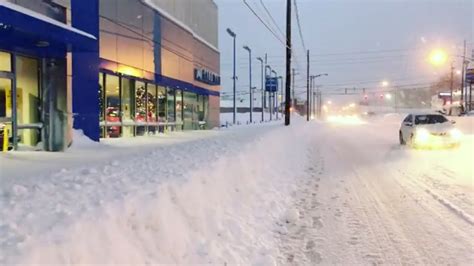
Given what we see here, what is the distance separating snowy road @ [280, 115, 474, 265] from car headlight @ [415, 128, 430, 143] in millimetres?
6342

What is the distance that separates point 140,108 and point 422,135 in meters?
13.3

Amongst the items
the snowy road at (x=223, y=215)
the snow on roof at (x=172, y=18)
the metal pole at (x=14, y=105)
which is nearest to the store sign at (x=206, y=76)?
the snow on roof at (x=172, y=18)

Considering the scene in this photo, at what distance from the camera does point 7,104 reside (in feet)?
45.9

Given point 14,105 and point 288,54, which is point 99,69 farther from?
point 288,54

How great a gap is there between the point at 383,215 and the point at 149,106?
20.5m

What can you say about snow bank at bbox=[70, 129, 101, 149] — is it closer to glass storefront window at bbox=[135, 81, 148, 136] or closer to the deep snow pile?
the deep snow pile

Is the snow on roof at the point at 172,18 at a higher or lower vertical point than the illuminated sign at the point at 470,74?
higher

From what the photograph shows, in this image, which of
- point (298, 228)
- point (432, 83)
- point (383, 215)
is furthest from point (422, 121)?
point (432, 83)

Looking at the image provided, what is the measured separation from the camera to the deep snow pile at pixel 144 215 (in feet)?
13.0

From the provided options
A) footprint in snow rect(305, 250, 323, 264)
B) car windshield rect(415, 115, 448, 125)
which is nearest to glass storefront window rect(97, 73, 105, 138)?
car windshield rect(415, 115, 448, 125)

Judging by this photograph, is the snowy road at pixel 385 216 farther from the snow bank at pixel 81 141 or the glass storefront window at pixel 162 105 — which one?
the glass storefront window at pixel 162 105

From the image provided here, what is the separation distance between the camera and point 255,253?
5.96 metres

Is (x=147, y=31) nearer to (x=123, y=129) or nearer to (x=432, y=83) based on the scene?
(x=123, y=129)

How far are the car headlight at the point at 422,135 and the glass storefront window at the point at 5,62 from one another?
15276mm
